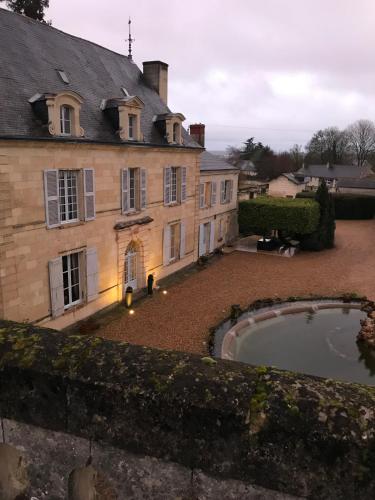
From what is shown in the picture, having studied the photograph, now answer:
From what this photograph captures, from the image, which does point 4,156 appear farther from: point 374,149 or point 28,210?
point 374,149

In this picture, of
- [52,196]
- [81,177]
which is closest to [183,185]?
[81,177]

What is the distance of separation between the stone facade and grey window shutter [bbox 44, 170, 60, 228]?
0.44ft

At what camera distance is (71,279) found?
12.8 metres

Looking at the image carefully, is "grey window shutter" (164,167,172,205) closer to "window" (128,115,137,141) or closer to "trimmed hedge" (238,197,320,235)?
"window" (128,115,137,141)

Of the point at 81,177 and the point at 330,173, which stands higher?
the point at 81,177

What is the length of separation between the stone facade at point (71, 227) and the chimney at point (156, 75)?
4427 millimetres

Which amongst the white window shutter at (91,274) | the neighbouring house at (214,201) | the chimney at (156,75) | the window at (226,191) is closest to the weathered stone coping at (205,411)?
the white window shutter at (91,274)

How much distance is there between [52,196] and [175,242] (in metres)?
8.71

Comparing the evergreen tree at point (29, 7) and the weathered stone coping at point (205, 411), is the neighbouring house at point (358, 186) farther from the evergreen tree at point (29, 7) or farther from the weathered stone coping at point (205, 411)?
the weathered stone coping at point (205, 411)

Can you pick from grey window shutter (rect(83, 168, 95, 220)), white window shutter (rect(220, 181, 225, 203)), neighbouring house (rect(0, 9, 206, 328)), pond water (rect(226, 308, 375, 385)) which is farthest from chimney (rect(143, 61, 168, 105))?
pond water (rect(226, 308, 375, 385))

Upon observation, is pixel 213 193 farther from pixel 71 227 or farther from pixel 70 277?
pixel 70 277

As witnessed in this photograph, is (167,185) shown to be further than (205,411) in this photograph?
Yes

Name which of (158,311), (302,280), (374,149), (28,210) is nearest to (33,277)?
(28,210)

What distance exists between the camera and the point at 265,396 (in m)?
1.89
